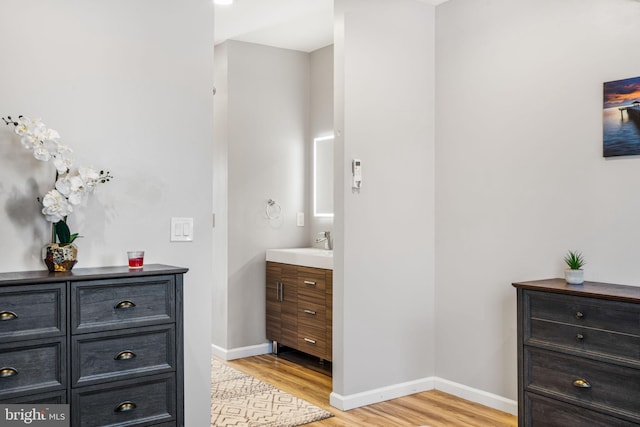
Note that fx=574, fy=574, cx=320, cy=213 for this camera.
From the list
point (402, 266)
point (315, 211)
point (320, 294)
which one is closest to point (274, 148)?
point (315, 211)

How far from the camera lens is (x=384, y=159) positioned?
3764 mm

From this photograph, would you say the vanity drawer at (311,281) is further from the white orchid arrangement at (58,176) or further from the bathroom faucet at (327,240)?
the white orchid arrangement at (58,176)

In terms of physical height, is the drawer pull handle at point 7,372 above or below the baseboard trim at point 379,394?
above

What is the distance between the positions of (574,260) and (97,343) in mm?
2302

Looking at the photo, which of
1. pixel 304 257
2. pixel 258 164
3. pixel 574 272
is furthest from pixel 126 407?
pixel 258 164

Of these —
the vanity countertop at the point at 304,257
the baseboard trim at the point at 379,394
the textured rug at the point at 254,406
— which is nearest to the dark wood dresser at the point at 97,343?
the textured rug at the point at 254,406

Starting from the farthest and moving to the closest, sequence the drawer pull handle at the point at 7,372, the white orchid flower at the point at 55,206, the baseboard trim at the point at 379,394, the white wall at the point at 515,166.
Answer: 1. the baseboard trim at the point at 379,394
2. the white wall at the point at 515,166
3. the white orchid flower at the point at 55,206
4. the drawer pull handle at the point at 7,372

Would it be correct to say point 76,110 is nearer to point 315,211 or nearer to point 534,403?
point 534,403

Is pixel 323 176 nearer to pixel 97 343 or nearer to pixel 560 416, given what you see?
pixel 560 416

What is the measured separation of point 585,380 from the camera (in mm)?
2613

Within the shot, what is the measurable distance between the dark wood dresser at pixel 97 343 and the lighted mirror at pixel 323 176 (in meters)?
2.69

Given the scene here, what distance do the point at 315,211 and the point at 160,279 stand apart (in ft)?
9.62

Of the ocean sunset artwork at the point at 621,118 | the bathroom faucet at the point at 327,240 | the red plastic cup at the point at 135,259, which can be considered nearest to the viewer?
the red plastic cup at the point at 135,259

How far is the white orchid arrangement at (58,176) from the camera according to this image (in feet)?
7.34
